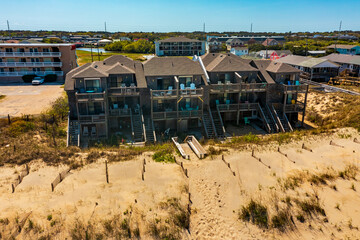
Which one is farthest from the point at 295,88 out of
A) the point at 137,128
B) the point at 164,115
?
the point at 137,128

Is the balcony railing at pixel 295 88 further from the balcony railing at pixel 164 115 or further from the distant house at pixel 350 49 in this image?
the distant house at pixel 350 49

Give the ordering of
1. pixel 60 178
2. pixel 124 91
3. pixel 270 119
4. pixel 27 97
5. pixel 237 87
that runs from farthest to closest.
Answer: pixel 27 97, pixel 270 119, pixel 237 87, pixel 124 91, pixel 60 178

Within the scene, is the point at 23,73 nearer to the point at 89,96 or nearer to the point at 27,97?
the point at 27,97

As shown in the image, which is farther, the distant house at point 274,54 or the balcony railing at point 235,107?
the distant house at point 274,54

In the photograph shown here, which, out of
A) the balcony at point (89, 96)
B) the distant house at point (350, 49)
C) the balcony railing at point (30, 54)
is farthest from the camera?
the distant house at point (350, 49)

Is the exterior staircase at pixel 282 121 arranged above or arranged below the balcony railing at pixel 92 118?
below

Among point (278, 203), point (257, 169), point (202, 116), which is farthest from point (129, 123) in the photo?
point (278, 203)

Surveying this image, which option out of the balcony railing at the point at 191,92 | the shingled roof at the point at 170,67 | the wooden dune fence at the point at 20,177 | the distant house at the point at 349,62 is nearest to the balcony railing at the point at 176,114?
the balcony railing at the point at 191,92

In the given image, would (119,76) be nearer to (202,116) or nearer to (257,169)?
(202,116)
